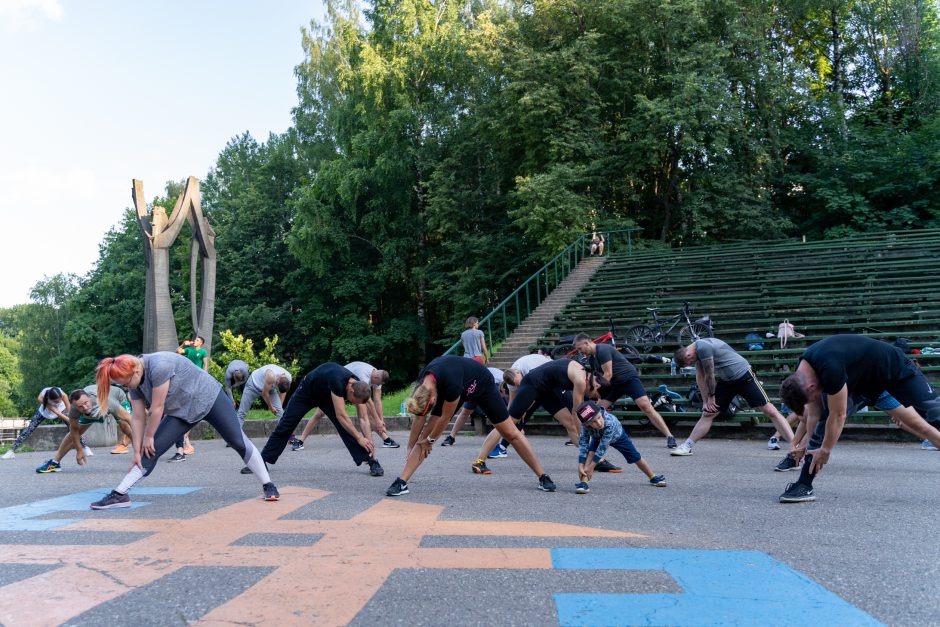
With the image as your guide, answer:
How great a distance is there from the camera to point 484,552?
185 inches

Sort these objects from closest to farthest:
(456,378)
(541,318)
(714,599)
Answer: (714,599), (456,378), (541,318)

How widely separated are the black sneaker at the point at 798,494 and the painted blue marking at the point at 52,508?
6064mm

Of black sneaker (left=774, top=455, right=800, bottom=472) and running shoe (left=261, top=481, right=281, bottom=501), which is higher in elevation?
running shoe (left=261, top=481, right=281, bottom=501)

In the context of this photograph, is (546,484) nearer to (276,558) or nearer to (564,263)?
(276,558)

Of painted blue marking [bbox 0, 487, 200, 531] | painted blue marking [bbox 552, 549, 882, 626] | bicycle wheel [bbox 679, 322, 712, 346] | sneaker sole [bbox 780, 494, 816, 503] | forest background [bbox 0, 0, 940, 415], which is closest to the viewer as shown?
painted blue marking [bbox 552, 549, 882, 626]

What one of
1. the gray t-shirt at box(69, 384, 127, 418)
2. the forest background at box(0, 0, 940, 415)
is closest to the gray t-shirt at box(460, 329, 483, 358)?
the gray t-shirt at box(69, 384, 127, 418)

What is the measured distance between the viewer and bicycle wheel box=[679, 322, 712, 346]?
1573 cm

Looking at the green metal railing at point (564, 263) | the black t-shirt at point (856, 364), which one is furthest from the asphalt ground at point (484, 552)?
the green metal railing at point (564, 263)

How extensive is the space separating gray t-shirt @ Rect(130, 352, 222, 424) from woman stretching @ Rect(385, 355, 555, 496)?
76.4 inches

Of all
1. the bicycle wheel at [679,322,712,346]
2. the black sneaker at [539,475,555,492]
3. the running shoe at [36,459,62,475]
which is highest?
the bicycle wheel at [679,322,712,346]

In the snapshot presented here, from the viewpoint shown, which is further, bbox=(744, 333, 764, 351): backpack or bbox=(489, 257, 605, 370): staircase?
bbox=(489, 257, 605, 370): staircase

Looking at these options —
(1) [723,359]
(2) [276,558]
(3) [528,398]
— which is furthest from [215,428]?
(1) [723,359]

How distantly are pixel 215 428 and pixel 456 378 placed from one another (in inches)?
88.6

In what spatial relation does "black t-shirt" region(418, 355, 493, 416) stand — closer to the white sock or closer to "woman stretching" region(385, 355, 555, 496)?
"woman stretching" region(385, 355, 555, 496)
